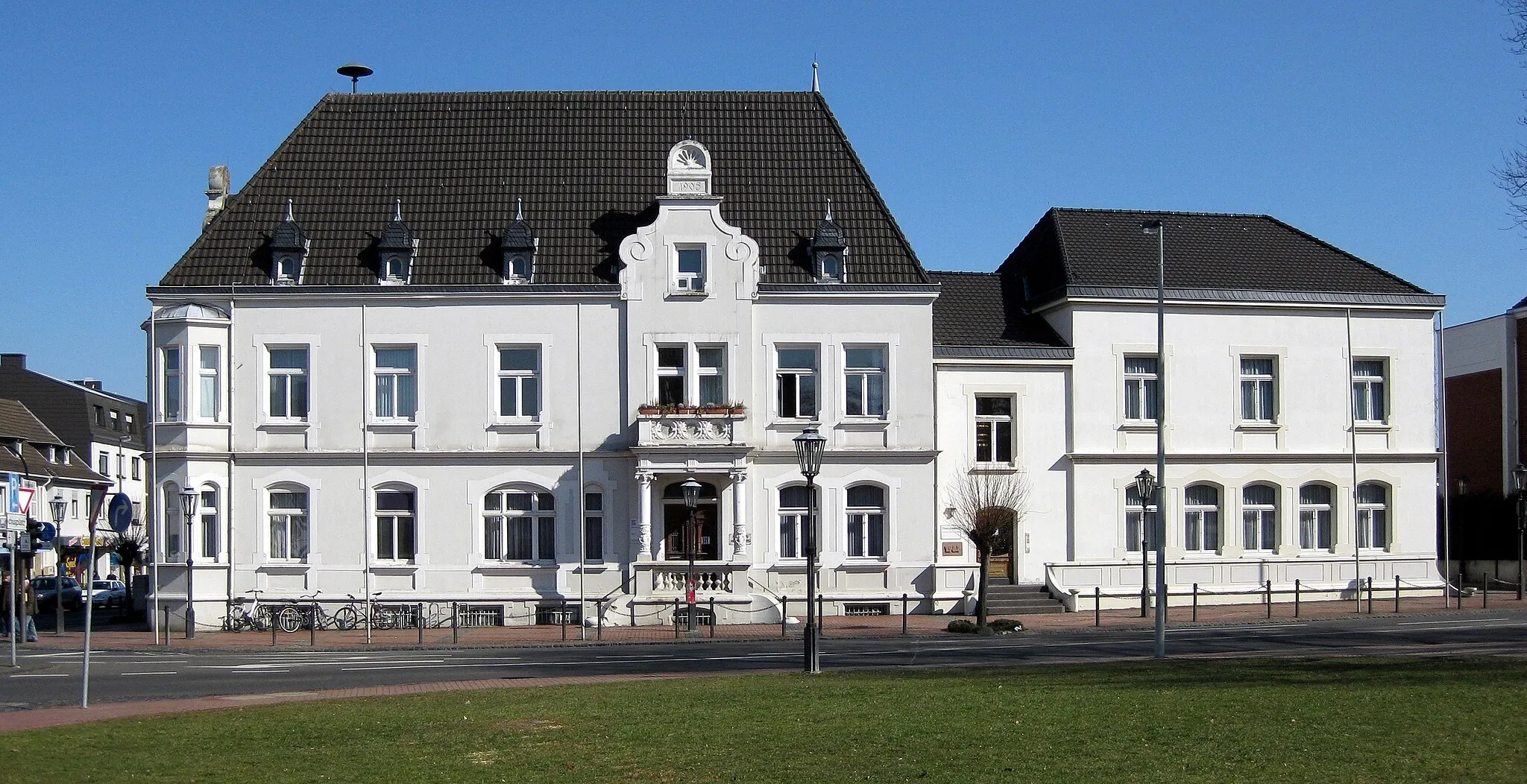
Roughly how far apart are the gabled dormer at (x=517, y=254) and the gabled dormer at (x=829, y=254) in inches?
286

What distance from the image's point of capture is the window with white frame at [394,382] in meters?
38.9

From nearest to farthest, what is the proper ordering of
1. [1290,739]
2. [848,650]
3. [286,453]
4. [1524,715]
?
1. [1290,739]
2. [1524,715]
3. [848,650]
4. [286,453]

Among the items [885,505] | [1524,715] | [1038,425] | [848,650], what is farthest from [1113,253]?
[1524,715]

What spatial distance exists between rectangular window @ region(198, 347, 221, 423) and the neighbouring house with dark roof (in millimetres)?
78

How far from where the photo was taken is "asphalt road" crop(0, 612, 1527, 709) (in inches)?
952

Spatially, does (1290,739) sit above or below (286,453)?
below

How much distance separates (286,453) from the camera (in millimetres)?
38438

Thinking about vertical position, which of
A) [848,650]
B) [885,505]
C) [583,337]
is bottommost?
[848,650]

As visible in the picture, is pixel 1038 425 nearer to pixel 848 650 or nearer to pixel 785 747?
pixel 848 650

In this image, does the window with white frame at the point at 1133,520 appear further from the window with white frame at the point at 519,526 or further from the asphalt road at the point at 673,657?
the window with white frame at the point at 519,526

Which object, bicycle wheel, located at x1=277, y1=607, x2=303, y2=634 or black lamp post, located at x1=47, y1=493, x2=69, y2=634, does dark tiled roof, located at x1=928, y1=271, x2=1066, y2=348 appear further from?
black lamp post, located at x1=47, y1=493, x2=69, y2=634

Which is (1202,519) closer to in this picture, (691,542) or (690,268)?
(691,542)

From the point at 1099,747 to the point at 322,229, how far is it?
31357 millimetres

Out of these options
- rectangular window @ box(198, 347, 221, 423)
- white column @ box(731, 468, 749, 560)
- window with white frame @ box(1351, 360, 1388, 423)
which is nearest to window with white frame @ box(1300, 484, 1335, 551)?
window with white frame @ box(1351, 360, 1388, 423)
